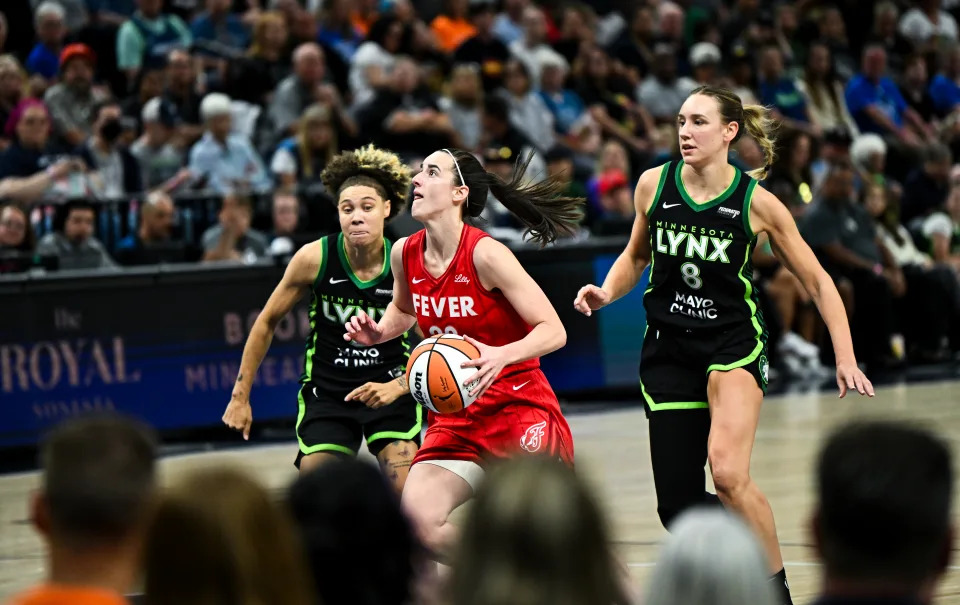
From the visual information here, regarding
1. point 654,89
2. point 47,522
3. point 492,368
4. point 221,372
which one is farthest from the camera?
point 654,89

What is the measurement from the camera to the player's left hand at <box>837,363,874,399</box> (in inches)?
249

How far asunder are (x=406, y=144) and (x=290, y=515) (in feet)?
38.9

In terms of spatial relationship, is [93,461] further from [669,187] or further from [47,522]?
[669,187]

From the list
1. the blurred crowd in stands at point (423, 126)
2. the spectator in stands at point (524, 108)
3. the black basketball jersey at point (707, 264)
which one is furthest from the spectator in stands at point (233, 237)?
the black basketball jersey at point (707, 264)

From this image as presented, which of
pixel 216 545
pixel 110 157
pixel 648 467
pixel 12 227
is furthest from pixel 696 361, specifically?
pixel 110 157

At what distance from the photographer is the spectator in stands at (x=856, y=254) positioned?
15.3 metres

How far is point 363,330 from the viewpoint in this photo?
710 centimetres

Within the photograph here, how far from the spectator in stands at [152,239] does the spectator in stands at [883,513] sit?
33.9 ft

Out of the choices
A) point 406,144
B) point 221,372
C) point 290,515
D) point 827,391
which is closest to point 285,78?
point 406,144

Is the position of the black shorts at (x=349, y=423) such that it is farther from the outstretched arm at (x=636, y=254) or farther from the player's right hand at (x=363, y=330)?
the outstretched arm at (x=636, y=254)

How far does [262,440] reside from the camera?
41.2 feet

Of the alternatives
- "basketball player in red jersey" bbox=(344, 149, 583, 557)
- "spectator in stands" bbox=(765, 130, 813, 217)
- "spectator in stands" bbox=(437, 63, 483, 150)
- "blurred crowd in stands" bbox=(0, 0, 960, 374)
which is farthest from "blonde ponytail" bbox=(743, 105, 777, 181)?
"spectator in stands" bbox=(765, 130, 813, 217)

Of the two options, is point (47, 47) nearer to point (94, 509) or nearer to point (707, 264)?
point (707, 264)

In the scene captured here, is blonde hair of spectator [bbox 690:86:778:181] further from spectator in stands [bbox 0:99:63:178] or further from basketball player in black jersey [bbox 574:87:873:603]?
spectator in stands [bbox 0:99:63:178]
